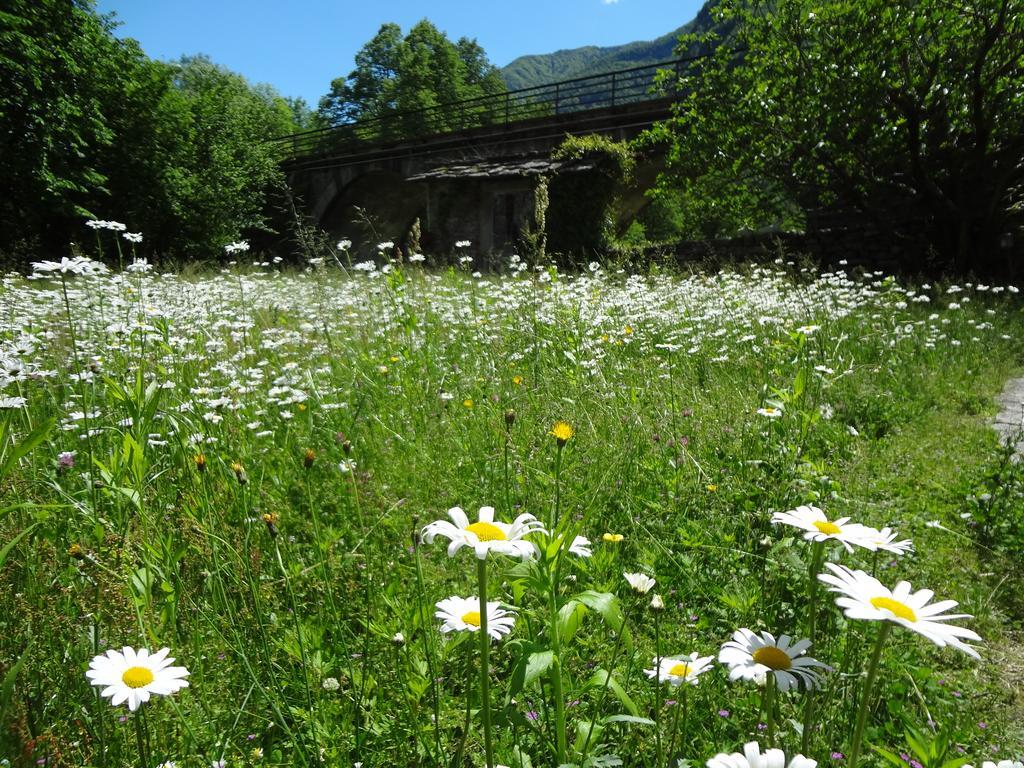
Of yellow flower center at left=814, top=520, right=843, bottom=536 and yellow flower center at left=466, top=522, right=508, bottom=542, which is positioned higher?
yellow flower center at left=466, top=522, right=508, bottom=542

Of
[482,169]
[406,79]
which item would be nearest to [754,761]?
[482,169]

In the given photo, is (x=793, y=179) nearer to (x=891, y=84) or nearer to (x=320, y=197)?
(x=891, y=84)

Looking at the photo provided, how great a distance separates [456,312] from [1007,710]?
184 inches

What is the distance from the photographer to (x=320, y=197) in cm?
2769

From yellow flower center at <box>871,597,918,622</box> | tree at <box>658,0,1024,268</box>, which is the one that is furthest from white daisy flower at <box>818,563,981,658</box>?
tree at <box>658,0,1024,268</box>

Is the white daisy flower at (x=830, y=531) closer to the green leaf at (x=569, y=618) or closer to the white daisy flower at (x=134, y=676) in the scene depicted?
the green leaf at (x=569, y=618)

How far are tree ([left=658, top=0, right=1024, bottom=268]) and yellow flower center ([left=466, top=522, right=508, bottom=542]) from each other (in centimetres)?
1142

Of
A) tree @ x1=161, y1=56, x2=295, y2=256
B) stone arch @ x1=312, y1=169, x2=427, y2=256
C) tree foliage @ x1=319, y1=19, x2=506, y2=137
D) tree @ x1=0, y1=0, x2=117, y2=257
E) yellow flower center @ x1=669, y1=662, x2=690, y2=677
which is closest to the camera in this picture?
yellow flower center @ x1=669, y1=662, x2=690, y2=677

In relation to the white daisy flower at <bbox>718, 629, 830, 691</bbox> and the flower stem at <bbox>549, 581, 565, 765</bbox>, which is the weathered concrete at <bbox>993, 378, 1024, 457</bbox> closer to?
the white daisy flower at <bbox>718, 629, 830, 691</bbox>

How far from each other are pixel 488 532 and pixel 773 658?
19.0 inches

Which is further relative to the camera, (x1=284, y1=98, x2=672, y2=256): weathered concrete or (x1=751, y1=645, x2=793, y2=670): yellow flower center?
(x1=284, y1=98, x2=672, y2=256): weathered concrete

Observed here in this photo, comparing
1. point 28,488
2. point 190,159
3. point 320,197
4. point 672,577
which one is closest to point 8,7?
point 190,159

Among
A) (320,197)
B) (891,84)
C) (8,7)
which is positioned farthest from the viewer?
(320,197)

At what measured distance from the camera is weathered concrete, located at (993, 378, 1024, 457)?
12.5 feet
